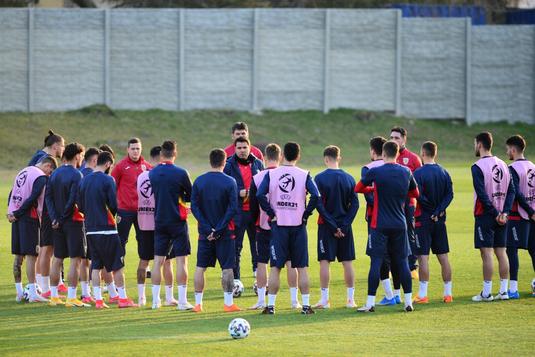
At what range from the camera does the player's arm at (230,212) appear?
14312 mm

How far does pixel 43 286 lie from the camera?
53.7 ft

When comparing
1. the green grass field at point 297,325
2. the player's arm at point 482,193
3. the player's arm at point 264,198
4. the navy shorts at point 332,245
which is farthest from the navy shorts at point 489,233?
the player's arm at point 264,198

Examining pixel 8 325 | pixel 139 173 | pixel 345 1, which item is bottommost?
pixel 8 325

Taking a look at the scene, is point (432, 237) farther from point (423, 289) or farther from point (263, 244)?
point (263, 244)

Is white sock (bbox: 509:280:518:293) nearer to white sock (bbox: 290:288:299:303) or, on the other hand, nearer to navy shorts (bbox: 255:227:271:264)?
white sock (bbox: 290:288:299:303)

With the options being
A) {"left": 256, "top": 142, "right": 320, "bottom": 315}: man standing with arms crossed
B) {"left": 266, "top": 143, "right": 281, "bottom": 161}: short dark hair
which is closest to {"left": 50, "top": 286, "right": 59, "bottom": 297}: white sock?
{"left": 256, "top": 142, "right": 320, "bottom": 315}: man standing with arms crossed

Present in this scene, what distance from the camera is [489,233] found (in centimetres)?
1552

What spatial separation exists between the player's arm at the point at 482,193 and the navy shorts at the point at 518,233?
0.58m

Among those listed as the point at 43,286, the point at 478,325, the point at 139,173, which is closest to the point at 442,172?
the point at 478,325

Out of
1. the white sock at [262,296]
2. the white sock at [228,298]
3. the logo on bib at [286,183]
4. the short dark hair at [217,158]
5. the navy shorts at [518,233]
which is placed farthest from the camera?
the navy shorts at [518,233]

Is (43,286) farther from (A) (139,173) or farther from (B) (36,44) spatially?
(B) (36,44)

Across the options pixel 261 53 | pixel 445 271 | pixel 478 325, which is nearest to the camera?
pixel 478 325

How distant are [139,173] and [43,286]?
2.25 meters

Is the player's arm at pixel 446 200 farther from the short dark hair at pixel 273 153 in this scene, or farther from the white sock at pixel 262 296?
the white sock at pixel 262 296
